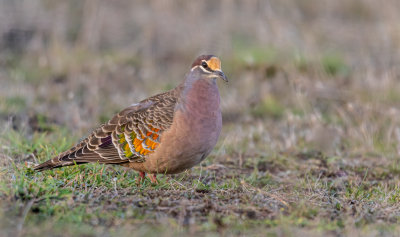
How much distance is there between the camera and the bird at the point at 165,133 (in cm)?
508

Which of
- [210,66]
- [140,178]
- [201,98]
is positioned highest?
[210,66]

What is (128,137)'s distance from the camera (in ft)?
18.0

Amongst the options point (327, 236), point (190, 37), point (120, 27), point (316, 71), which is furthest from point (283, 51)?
point (327, 236)

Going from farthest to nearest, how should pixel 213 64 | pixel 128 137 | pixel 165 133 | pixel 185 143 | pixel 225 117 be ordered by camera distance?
pixel 225 117 < pixel 128 137 < pixel 213 64 < pixel 165 133 < pixel 185 143

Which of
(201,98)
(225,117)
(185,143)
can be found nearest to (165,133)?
(185,143)

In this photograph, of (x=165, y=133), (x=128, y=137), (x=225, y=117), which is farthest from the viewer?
(x=225, y=117)

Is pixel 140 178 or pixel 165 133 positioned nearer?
pixel 165 133

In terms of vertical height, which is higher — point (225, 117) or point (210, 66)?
point (210, 66)

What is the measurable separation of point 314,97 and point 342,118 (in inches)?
37.2

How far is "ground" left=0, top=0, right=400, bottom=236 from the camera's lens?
431 cm

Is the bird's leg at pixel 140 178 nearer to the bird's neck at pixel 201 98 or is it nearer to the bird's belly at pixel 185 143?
the bird's belly at pixel 185 143

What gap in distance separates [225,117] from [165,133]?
375 cm

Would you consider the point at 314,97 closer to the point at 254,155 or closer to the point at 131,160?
the point at 254,155

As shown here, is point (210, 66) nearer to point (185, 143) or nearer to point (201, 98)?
point (201, 98)
